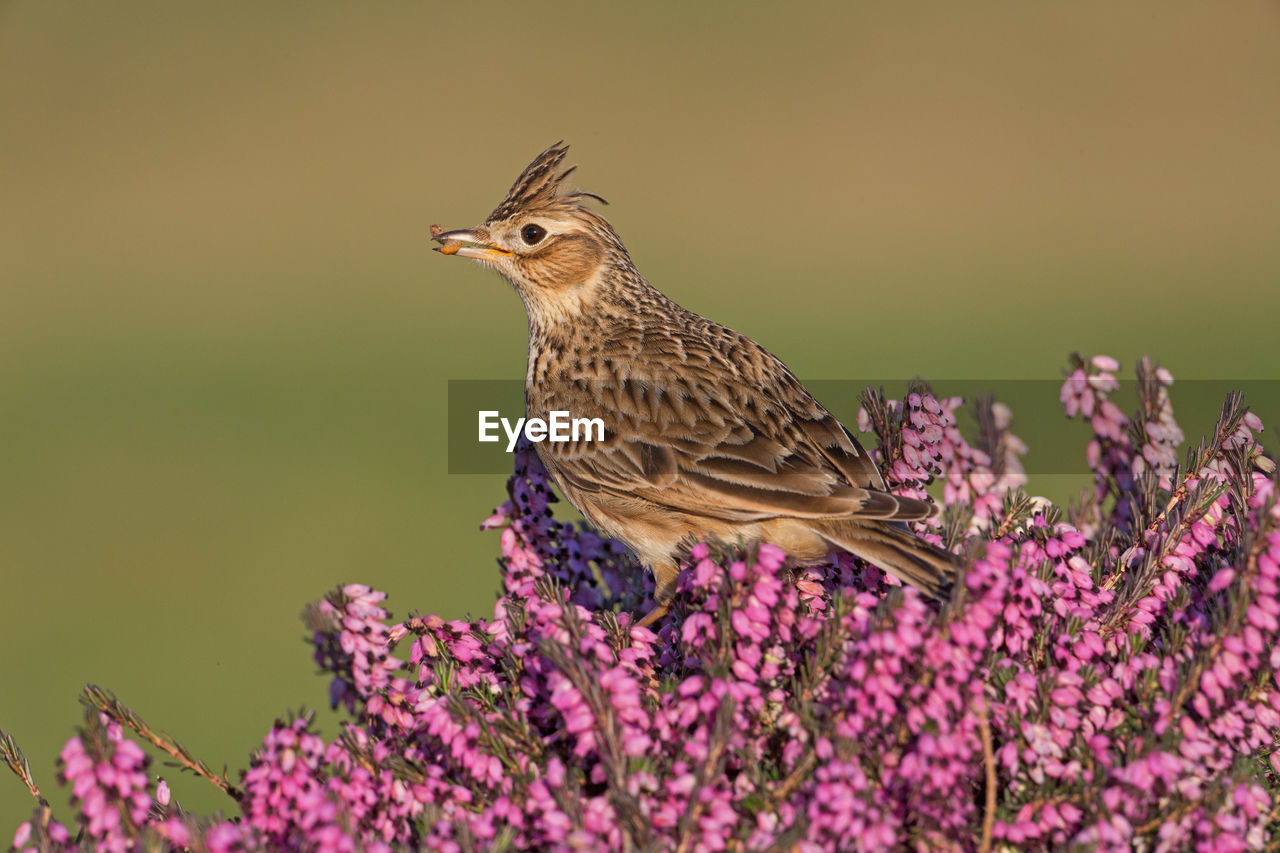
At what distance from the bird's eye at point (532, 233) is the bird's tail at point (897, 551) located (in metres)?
2.86

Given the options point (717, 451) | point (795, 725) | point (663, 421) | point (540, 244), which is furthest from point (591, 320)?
point (795, 725)

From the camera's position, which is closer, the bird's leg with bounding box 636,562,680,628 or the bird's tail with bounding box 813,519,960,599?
the bird's tail with bounding box 813,519,960,599

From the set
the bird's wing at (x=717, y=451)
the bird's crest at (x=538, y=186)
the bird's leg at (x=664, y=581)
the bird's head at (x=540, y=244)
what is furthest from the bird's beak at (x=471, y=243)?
the bird's leg at (x=664, y=581)

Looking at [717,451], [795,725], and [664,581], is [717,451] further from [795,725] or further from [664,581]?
[795,725]

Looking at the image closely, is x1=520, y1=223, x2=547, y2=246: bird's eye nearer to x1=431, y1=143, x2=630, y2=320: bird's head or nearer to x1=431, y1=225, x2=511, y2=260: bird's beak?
x1=431, y1=143, x2=630, y2=320: bird's head

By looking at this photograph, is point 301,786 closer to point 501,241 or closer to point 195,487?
point 501,241

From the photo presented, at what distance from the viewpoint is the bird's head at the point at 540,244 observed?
6.71 m

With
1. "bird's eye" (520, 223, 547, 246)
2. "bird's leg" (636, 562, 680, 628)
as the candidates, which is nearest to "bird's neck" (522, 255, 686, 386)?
"bird's eye" (520, 223, 547, 246)

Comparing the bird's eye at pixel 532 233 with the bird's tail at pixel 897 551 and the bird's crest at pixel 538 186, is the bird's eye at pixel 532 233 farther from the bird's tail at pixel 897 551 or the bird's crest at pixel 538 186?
the bird's tail at pixel 897 551

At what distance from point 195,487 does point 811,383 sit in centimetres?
981

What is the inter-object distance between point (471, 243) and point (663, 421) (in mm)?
1887

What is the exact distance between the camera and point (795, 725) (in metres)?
2.95

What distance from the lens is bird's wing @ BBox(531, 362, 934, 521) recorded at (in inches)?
190

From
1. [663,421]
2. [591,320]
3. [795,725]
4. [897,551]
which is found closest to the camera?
[795,725]
